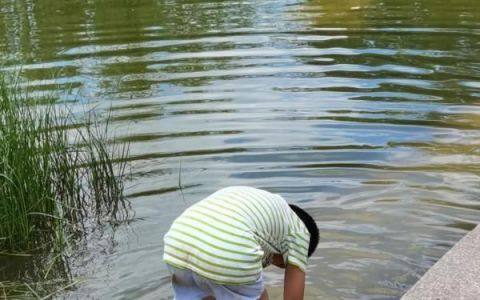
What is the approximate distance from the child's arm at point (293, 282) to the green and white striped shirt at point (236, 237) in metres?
0.03

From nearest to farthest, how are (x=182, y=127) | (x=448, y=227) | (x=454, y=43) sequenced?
(x=448, y=227) → (x=182, y=127) → (x=454, y=43)

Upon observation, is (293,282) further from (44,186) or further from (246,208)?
(44,186)

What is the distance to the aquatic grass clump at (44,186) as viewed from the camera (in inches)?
204

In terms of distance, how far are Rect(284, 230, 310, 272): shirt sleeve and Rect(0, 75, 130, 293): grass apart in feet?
8.16

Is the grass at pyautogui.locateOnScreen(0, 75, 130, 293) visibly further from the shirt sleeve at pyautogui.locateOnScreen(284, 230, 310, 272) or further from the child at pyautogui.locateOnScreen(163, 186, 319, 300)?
the shirt sleeve at pyautogui.locateOnScreen(284, 230, 310, 272)

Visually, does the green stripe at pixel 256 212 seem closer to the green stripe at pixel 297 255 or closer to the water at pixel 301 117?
the green stripe at pixel 297 255

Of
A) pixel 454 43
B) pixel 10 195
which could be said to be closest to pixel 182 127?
pixel 10 195

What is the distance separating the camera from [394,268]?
4992mm

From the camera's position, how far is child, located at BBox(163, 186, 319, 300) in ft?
9.86

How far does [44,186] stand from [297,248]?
8.98ft

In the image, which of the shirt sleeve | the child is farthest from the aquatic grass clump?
the shirt sleeve

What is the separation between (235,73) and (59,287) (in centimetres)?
525

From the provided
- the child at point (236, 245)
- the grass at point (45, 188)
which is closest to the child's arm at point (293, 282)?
the child at point (236, 245)

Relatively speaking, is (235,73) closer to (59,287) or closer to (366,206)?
(366,206)
